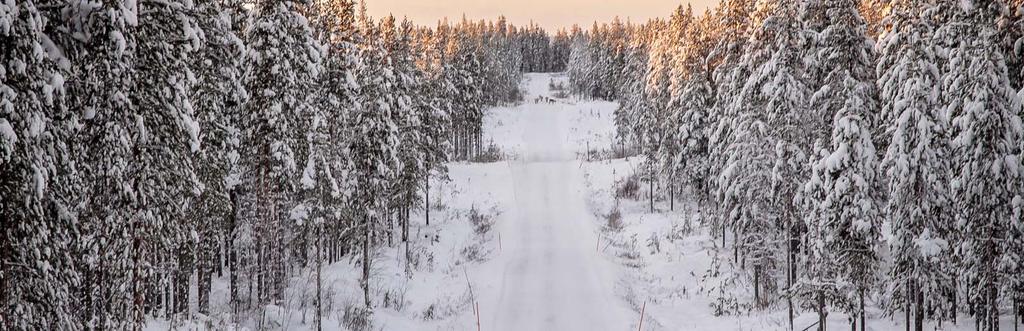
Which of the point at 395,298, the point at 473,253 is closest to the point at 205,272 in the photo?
the point at 395,298

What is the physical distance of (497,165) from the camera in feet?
183

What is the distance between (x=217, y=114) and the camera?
711 inches

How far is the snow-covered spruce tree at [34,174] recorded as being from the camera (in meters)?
8.31

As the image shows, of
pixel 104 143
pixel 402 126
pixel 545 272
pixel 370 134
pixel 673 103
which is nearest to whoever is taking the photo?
pixel 104 143

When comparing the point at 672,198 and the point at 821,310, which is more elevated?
the point at 672,198

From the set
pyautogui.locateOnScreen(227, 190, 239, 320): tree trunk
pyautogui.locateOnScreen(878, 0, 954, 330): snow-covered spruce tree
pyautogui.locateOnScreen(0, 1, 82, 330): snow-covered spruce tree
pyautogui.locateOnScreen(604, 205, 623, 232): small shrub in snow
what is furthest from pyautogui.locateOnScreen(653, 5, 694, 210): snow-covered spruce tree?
pyautogui.locateOnScreen(0, 1, 82, 330): snow-covered spruce tree

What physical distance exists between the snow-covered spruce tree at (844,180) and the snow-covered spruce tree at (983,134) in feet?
6.66

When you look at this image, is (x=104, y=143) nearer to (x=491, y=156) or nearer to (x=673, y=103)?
(x=673, y=103)

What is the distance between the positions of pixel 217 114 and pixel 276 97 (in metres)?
1.76

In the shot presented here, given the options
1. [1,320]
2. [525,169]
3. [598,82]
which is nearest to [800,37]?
[1,320]

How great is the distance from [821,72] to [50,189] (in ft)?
62.1

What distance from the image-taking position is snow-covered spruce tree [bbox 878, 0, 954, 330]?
54.2 feet

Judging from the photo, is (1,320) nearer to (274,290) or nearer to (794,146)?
(274,290)

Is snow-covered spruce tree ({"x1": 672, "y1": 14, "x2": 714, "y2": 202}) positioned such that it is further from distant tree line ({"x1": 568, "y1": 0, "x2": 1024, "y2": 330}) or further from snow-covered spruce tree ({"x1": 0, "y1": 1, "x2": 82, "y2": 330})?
snow-covered spruce tree ({"x1": 0, "y1": 1, "x2": 82, "y2": 330})
